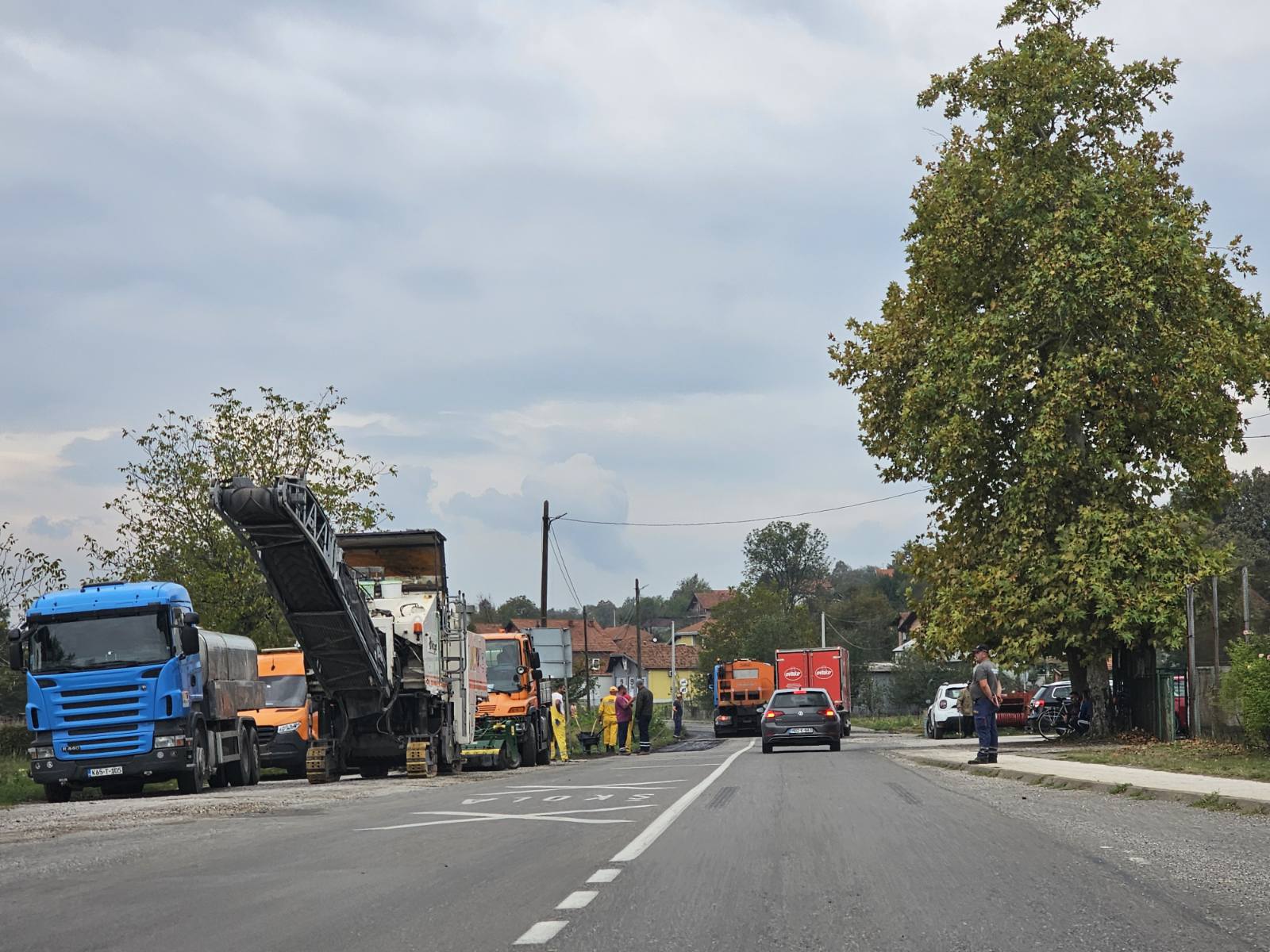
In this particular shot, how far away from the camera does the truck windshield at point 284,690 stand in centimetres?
3083

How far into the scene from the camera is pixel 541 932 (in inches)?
288

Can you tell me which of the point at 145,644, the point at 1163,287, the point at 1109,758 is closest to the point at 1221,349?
the point at 1163,287

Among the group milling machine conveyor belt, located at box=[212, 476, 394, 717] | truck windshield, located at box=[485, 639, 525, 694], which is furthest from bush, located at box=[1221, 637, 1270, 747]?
truck windshield, located at box=[485, 639, 525, 694]

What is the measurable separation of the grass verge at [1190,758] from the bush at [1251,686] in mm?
352

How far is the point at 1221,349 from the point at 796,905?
25.1m

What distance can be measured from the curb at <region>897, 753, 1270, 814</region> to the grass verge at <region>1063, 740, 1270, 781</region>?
67.3 inches

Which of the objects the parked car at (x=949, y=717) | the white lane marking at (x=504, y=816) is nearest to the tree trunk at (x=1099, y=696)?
the parked car at (x=949, y=717)

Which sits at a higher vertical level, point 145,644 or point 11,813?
point 145,644

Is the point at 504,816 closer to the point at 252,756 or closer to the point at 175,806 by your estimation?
the point at 175,806

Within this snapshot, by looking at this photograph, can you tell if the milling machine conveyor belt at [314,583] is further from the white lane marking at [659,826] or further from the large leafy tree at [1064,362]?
the large leafy tree at [1064,362]

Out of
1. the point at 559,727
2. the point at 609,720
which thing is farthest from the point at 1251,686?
the point at 609,720

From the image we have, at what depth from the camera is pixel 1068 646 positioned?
104 feet

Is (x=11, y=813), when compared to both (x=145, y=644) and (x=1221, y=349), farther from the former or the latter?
(x=1221, y=349)

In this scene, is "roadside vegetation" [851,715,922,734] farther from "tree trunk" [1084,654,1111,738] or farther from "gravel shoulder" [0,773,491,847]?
"gravel shoulder" [0,773,491,847]
